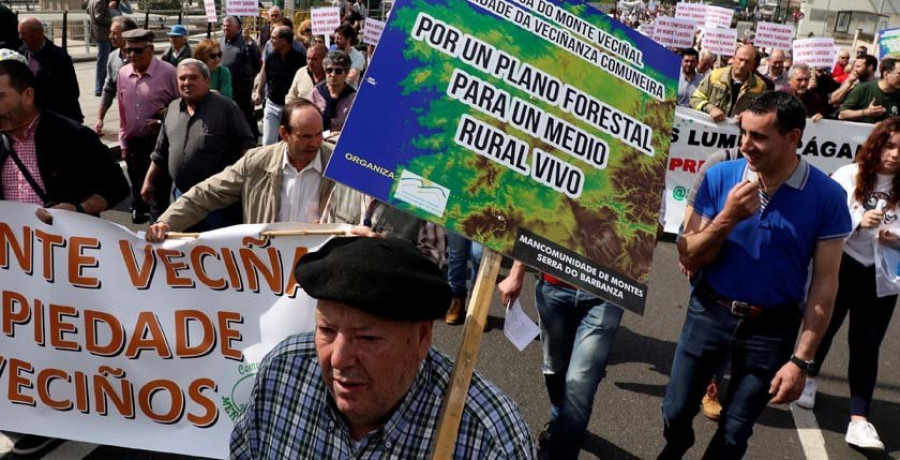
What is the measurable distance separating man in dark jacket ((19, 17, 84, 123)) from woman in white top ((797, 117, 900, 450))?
6.09 metres

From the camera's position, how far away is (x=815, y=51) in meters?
10.4

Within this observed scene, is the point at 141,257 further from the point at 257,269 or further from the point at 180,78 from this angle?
the point at 180,78

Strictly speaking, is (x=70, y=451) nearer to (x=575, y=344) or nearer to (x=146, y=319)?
(x=146, y=319)

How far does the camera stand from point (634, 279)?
185 centimetres

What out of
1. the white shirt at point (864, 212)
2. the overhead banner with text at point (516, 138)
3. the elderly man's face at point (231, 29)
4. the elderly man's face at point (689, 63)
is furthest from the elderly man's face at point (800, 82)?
the overhead banner with text at point (516, 138)

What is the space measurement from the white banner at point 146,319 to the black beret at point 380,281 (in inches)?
72.4

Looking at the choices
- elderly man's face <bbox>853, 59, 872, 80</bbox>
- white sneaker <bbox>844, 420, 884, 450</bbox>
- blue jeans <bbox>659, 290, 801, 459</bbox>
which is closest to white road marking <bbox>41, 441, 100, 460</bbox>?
blue jeans <bbox>659, 290, 801, 459</bbox>

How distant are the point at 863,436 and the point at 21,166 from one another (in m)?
4.45

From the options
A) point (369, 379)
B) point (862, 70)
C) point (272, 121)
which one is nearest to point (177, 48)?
point (272, 121)

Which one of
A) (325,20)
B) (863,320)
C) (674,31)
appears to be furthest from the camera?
(325,20)

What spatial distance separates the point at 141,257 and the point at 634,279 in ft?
7.90

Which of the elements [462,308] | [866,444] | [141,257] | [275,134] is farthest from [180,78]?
[866,444]

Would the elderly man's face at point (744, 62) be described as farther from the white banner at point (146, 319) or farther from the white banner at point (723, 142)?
the white banner at point (146, 319)

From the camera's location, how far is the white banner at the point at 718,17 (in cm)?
1253
